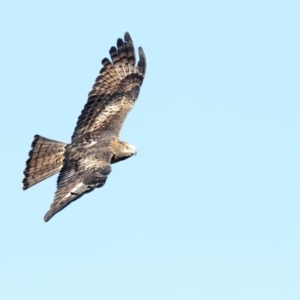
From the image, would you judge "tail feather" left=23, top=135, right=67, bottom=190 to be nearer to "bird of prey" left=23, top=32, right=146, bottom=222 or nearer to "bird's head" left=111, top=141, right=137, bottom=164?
"bird of prey" left=23, top=32, right=146, bottom=222

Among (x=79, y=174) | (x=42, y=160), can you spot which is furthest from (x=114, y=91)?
(x=79, y=174)

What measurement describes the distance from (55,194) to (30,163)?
7.14ft

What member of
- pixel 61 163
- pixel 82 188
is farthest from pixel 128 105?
pixel 82 188

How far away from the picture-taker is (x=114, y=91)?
26562 millimetres

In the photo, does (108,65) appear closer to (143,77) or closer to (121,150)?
(143,77)

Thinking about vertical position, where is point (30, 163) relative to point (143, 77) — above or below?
below

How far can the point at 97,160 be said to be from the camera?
23.5 metres

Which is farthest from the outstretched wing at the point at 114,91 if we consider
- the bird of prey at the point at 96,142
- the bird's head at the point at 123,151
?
the bird's head at the point at 123,151

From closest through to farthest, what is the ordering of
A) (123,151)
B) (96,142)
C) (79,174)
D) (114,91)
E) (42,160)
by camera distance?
(79,174) → (42,160) → (123,151) → (96,142) → (114,91)

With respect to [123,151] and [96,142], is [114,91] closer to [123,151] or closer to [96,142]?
[96,142]

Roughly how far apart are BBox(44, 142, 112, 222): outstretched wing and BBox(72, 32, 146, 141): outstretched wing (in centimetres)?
108

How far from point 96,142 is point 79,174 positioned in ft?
5.95

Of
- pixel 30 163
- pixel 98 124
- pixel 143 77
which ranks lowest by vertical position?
pixel 30 163

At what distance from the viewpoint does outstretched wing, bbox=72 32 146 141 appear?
25.5 metres
